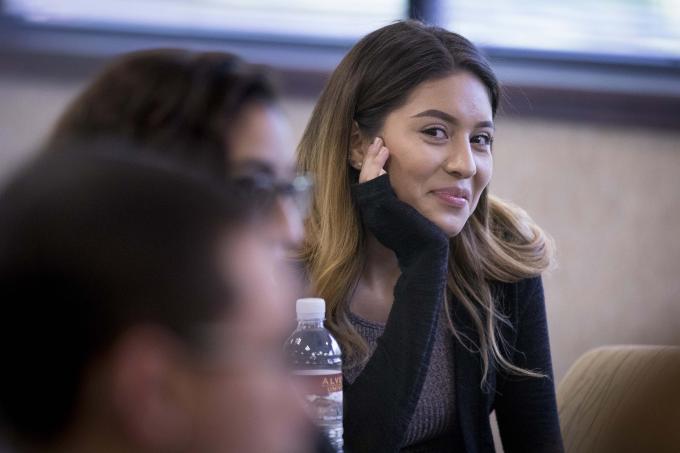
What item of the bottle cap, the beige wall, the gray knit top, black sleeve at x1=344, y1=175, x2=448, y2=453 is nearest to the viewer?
the bottle cap

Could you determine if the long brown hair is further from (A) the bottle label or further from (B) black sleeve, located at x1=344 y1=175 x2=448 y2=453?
(A) the bottle label

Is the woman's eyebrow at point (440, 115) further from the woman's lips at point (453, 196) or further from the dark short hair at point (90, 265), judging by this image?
the dark short hair at point (90, 265)

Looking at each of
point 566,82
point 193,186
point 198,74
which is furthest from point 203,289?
point 566,82

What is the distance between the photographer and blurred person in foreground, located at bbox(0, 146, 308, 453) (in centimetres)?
57

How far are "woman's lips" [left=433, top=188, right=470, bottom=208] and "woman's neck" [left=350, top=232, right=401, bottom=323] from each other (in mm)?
182

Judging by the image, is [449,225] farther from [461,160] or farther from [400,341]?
[400,341]

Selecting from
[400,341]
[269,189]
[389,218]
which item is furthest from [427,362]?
[269,189]

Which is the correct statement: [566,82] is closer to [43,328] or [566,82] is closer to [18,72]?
[18,72]

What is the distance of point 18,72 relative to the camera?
8.38ft

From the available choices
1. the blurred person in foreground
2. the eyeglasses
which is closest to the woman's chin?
the eyeglasses

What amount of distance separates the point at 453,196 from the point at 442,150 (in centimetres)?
9

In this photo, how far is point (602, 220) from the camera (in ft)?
9.55

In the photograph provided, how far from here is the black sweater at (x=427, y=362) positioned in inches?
61.2

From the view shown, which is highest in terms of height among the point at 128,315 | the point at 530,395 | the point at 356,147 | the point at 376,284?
the point at 128,315
